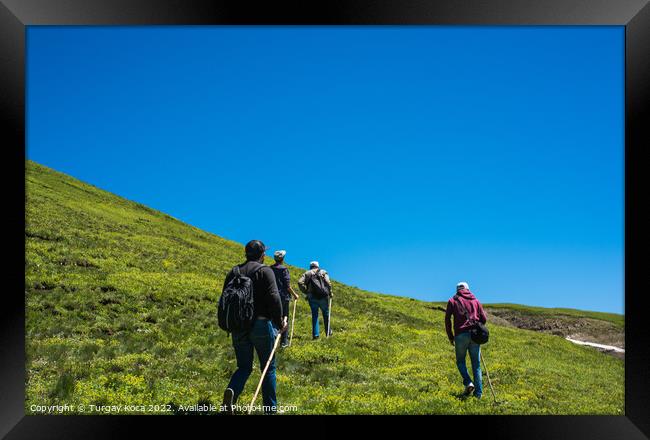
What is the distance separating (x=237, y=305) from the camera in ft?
28.0

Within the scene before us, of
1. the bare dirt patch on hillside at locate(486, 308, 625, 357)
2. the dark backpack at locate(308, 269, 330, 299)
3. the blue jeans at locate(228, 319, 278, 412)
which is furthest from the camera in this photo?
the bare dirt patch on hillside at locate(486, 308, 625, 357)

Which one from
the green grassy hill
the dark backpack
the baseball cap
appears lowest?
the green grassy hill

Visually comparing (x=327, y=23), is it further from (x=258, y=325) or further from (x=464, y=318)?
(x=464, y=318)

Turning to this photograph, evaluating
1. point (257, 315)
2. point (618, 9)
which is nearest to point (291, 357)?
point (257, 315)

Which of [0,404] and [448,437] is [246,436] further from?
[0,404]

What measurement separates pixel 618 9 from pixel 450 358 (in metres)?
14.4

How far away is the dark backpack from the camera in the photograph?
17.7 m

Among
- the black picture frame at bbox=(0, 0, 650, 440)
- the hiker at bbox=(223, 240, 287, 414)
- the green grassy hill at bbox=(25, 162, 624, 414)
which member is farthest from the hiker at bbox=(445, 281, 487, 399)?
the hiker at bbox=(223, 240, 287, 414)

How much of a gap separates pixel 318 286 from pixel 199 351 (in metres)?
4.06

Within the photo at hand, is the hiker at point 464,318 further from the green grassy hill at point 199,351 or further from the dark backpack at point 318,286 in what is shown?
the dark backpack at point 318,286

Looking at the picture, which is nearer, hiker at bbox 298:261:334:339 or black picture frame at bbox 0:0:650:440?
black picture frame at bbox 0:0:650:440

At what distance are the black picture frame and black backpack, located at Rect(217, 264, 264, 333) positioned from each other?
69.8 inches

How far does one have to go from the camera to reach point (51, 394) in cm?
1124

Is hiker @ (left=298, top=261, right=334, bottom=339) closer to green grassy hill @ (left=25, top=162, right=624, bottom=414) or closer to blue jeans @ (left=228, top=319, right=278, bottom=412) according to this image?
green grassy hill @ (left=25, top=162, right=624, bottom=414)
